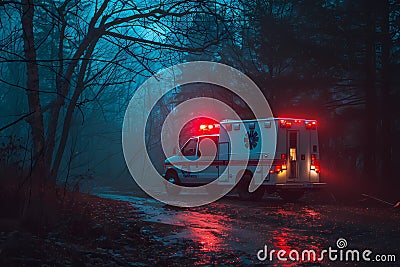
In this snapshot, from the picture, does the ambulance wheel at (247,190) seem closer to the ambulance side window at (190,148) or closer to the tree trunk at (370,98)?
the ambulance side window at (190,148)

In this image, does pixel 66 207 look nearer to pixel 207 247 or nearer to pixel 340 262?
pixel 207 247

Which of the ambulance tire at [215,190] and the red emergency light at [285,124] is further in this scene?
the ambulance tire at [215,190]

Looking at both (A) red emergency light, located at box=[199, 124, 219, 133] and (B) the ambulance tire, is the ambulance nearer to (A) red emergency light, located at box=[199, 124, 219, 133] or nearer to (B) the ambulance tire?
(A) red emergency light, located at box=[199, 124, 219, 133]

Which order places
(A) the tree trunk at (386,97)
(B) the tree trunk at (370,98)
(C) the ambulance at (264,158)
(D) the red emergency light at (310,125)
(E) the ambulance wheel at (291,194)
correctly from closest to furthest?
(C) the ambulance at (264,158) → (D) the red emergency light at (310,125) → (E) the ambulance wheel at (291,194) → (A) the tree trunk at (386,97) → (B) the tree trunk at (370,98)

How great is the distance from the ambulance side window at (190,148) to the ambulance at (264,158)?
0.05 metres

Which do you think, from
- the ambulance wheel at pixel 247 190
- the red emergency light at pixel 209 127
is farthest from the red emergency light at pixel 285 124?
the red emergency light at pixel 209 127

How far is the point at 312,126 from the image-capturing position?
17500mm

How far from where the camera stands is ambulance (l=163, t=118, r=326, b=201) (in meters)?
16.5

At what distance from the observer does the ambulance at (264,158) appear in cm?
1653

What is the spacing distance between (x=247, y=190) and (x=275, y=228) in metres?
7.36

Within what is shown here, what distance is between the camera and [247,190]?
1730 cm

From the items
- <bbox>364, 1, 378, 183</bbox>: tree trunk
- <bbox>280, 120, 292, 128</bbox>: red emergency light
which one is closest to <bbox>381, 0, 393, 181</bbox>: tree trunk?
<bbox>364, 1, 378, 183</bbox>: tree trunk

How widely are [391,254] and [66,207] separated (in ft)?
19.0

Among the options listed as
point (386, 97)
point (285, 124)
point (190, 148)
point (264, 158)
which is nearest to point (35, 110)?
point (264, 158)
